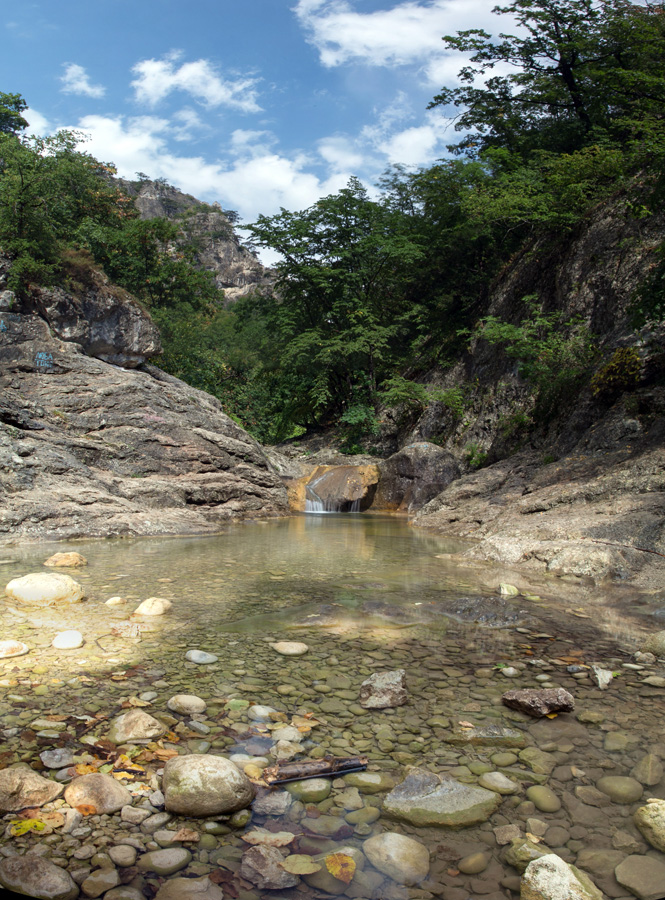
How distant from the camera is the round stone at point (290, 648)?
10.4 ft

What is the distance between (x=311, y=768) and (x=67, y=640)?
188 centimetres

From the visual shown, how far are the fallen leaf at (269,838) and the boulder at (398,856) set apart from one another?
0.24m

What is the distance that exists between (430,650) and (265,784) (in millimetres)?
1623

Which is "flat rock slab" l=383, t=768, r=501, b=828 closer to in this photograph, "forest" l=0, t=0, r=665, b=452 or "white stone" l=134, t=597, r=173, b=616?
"white stone" l=134, t=597, r=173, b=616

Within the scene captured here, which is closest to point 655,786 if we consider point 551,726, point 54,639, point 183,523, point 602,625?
point 551,726

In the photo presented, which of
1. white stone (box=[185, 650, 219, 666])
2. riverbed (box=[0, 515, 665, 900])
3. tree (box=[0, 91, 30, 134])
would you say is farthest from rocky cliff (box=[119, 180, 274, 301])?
white stone (box=[185, 650, 219, 666])

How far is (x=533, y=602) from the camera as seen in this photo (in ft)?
14.5

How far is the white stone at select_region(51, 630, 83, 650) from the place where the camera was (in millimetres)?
3058

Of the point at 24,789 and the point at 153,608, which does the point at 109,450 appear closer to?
the point at 153,608

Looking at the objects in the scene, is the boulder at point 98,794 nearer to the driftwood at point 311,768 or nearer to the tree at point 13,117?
the driftwood at point 311,768

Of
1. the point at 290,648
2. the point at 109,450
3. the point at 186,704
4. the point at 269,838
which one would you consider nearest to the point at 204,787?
the point at 269,838

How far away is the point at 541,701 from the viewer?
7.93 feet

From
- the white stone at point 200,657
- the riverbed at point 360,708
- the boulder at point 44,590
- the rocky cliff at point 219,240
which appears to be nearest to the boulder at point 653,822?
the riverbed at point 360,708

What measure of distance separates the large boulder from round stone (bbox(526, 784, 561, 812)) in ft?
39.9
